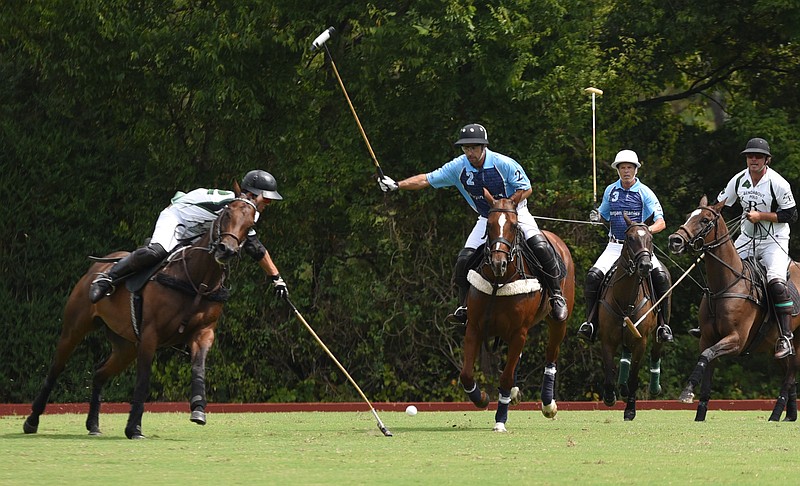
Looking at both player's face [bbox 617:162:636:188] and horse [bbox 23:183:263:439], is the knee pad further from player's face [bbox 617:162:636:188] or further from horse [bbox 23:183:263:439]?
player's face [bbox 617:162:636:188]

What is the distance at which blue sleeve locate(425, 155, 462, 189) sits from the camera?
1081cm

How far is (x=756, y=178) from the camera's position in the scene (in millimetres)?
12734

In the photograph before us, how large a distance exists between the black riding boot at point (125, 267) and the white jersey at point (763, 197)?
526cm

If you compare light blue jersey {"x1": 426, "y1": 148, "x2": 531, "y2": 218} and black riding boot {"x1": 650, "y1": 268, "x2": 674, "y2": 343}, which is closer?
light blue jersey {"x1": 426, "y1": 148, "x2": 531, "y2": 218}

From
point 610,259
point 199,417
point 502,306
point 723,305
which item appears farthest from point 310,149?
point 199,417

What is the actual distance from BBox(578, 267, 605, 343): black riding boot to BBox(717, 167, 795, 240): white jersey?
52.1 inches

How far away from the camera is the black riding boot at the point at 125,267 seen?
10023mm

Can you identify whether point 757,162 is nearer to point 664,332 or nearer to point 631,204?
point 631,204

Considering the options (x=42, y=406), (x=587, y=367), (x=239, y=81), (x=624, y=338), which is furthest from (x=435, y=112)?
(x=42, y=406)

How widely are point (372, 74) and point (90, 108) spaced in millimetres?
3549

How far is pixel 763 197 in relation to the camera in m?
12.7

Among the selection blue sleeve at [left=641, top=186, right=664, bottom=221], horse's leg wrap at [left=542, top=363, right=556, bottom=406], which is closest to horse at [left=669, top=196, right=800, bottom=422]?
blue sleeve at [left=641, top=186, right=664, bottom=221]

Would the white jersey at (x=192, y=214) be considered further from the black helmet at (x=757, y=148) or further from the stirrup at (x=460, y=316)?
the black helmet at (x=757, y=148)

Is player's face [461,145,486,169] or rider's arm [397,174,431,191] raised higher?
player's face [461,145,486,169]
